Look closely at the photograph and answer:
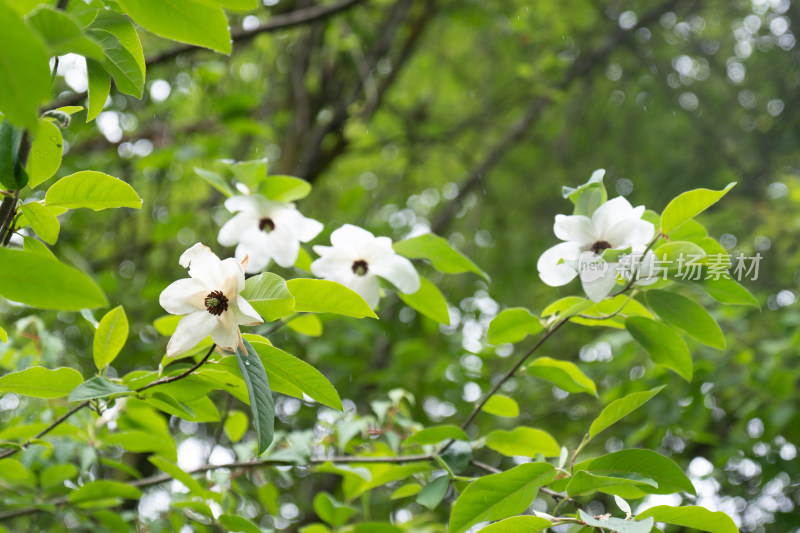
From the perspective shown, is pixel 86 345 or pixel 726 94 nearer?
pixel 86 345

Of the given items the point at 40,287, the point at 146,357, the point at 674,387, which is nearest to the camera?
the point at 40,287

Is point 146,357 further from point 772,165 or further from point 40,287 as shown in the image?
point 772,165

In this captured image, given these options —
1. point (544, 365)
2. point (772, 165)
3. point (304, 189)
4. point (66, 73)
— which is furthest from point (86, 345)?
point (772, 165)

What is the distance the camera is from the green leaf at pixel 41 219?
2.18ft

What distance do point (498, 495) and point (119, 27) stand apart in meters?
0.67

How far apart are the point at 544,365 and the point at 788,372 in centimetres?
135

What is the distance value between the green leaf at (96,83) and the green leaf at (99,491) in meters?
0.66

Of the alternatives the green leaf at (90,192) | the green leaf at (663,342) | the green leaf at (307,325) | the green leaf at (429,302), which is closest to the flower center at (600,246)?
the green leaf at (663,342)

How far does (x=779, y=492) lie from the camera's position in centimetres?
241

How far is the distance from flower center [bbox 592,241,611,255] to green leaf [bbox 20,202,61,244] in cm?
65

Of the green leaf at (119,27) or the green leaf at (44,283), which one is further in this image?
the green leaf at (119,27)

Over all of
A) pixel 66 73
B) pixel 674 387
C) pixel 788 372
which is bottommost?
pixel 674 387

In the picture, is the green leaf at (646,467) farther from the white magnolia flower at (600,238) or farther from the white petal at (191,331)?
the white petal at (191,331)

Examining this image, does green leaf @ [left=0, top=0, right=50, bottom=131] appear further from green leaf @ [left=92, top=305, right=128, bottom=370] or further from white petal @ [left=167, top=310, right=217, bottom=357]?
green leaf @ [left=92, top=305, right=128, bottom=370]
